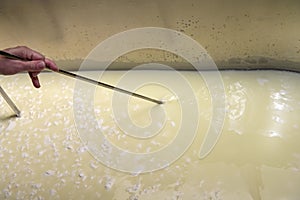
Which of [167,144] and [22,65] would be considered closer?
[22,65]

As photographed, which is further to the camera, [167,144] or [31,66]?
[167,144]

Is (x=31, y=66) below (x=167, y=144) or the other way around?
the other way around

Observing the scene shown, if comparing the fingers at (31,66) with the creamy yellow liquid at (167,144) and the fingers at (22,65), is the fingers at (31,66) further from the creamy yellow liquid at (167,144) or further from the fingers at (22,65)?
the creamy yellow liquid at (167,144)

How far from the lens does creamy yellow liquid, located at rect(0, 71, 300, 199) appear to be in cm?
100

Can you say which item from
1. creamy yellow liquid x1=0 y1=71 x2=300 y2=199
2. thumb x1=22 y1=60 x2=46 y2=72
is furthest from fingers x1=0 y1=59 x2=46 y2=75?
creamy yellow liquid x1=0 y1=71 x2=300 y2=199

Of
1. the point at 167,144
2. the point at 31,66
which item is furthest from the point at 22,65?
the point at 167,144

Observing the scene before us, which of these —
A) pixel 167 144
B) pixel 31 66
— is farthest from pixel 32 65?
pixel 167 144

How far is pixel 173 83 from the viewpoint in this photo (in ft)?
4.32

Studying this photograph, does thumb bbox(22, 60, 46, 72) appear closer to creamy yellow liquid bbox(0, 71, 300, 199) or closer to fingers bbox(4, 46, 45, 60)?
fingers bbox(4, 46, 45, 60)

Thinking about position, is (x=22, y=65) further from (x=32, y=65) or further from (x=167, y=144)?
(x=167, y=144)

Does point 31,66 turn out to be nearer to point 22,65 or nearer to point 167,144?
point 22,65

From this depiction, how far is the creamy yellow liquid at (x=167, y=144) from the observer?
100 centimetres

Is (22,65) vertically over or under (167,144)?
over

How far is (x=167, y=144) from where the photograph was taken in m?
1.12
